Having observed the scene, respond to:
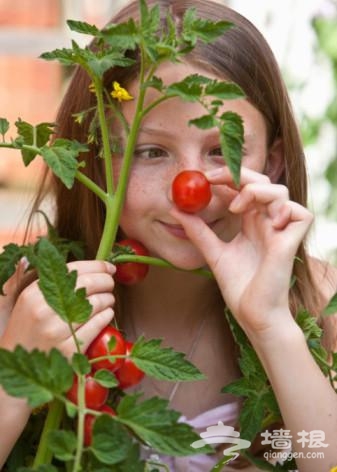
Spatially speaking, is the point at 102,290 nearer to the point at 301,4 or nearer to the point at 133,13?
the point at 133,13

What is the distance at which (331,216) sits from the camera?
2.58 meters

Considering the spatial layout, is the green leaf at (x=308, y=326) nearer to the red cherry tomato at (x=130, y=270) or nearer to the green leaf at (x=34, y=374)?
the red cherry tomato at (x=130, y=270)

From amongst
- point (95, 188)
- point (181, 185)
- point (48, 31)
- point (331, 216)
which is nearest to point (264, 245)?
point (181, 185)

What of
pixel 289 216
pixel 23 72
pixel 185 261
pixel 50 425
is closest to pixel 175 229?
pixel 185 261

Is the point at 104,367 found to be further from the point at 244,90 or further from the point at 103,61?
the point at 244,90

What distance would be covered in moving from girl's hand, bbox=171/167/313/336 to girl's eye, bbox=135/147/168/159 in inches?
3.0

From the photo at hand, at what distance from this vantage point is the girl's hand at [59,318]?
919mm

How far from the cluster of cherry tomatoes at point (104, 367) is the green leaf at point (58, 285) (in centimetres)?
6

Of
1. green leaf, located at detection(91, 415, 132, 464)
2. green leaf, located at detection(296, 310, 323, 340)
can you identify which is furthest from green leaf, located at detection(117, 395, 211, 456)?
green leaf, located at detection(296, 310, 323, 340)

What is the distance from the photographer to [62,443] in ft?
2.37

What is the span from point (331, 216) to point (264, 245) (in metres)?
1.58

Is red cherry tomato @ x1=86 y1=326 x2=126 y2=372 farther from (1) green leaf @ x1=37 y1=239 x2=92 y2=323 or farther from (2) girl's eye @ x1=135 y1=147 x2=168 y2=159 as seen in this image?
(2) girl's eye @ x1=135 y1=147 x2=168 y2=159

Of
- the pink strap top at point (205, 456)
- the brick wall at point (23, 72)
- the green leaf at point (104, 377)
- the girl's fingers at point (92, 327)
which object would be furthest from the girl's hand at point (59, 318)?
the brick wall at point (23, 72)

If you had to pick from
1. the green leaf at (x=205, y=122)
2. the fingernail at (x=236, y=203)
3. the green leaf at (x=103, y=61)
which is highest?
the green leaf at (x=103, y=61)
